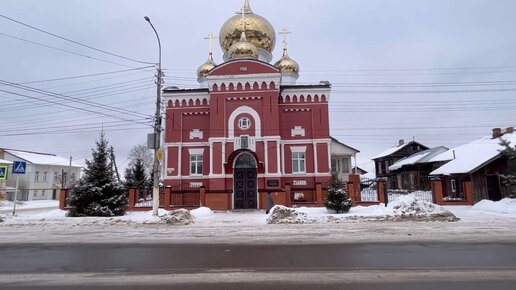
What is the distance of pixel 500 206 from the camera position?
66.6ft

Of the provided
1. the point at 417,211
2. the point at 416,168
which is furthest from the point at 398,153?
the point at 417,211

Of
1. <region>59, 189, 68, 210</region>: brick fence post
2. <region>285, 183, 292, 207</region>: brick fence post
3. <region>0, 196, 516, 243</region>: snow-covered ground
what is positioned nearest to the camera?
<region>0, 196, 516, 243</region>: snow-covered ground

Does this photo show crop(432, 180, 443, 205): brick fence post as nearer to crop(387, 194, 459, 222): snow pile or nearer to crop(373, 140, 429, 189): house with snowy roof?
crop(387, 194, 459, 222): snow pile

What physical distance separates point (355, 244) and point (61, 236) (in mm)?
10670

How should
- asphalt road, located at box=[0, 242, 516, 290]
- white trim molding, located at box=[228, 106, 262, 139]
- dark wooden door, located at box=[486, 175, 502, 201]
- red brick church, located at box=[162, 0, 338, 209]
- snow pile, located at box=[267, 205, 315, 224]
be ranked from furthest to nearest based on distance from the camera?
white trim molding, located at box=[228, 106, 262, 139], red brick church, located at box=[162, 0, 338, 209], dark wooden door, located at box=[486, 175, 502, 201], snow pile, located at box=[267, 205, 315, 224], asphalt road, located at box=[0, 242, 516, 290]

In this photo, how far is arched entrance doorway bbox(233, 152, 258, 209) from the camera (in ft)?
82.2

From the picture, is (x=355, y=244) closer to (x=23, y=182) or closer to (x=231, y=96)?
(x=231, y=96)

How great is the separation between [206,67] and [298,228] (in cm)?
2275

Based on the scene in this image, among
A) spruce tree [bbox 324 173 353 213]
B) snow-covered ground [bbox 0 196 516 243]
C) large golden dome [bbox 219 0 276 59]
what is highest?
large golden dome [bbox 219 0 276 59]

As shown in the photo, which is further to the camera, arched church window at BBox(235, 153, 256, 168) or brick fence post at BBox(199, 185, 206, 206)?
arched church window at BBox(235, 153, 256, 168)


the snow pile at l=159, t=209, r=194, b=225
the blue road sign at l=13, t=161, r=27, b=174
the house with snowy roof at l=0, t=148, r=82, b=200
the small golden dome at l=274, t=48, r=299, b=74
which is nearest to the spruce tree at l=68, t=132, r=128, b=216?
the blue road sign at l=13, t=161, r=27, b=174

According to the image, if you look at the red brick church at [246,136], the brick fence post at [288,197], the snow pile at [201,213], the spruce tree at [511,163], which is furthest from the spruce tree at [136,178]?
the spruce tree at [511,163]

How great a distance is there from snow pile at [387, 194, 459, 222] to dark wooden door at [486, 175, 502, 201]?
9826mm

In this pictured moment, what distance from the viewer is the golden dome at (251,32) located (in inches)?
1250
